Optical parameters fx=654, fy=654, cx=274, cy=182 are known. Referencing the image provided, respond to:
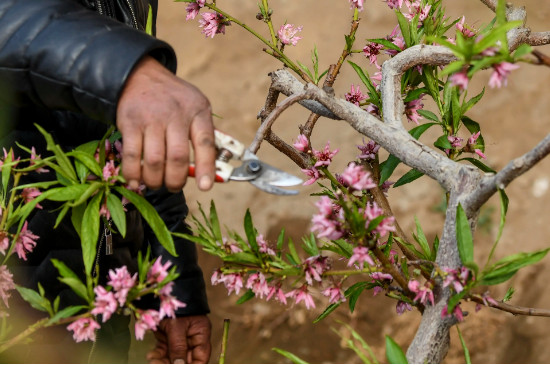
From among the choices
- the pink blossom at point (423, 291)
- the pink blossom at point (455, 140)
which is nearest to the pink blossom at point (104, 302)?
the pink blossom at point (423, 291)

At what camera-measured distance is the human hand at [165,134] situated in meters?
0.67

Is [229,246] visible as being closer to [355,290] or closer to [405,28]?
[355,290]

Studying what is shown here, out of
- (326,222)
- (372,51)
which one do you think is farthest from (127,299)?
(372,51)

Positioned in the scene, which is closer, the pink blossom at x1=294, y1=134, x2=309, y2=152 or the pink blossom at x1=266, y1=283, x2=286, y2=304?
the pink blossom at x1=266, y1=283, x2=286, y2=304

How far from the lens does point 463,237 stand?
0.71m

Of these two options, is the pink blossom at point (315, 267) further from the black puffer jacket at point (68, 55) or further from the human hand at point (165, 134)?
the black puffer jacket at point (68, 55)

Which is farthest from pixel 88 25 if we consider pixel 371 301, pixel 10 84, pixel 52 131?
pixel 371 301

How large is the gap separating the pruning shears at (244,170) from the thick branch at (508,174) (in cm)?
21

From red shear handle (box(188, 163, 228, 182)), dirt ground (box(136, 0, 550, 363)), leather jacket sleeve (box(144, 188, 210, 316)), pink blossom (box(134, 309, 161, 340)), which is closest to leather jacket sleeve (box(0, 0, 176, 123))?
red shear handle (box(188, 163, 228, 182))

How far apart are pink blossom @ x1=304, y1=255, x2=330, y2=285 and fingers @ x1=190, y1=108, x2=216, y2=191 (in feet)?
0.57

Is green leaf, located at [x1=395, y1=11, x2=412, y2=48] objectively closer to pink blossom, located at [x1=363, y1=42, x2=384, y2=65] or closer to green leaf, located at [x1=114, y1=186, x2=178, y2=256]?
pink blossom, located at [x1=363, y1=42, x2=384, y2=65]

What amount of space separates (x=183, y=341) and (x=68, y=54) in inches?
29.0

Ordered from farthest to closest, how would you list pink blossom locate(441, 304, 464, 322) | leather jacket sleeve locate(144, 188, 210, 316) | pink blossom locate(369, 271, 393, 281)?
leather jacket sleeve locate(144, 188, 210, 316) < pink blossom locate(369, 271, 393, 281) < pink blossom locate(441, 304, 464, 322)

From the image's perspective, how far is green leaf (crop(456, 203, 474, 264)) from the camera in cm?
71
